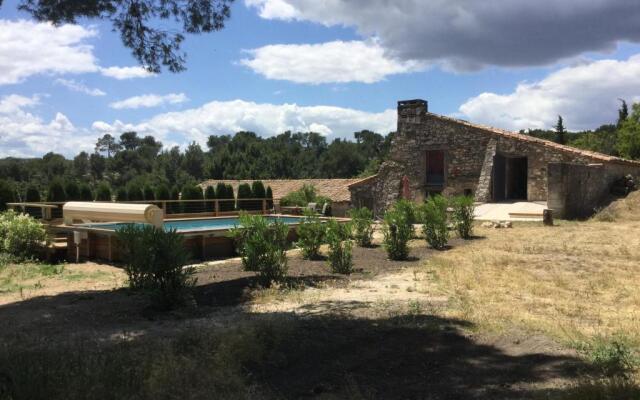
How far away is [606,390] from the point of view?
3.11 metres

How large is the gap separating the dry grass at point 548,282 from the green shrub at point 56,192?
1678 centimetres

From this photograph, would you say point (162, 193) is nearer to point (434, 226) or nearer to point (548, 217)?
point (434, 226)

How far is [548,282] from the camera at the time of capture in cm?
821

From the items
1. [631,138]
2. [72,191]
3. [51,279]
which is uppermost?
[631,138]

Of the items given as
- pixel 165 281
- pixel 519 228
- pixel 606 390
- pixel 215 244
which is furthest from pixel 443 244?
pixel 606 390

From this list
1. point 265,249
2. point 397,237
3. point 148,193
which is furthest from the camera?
point 148,193

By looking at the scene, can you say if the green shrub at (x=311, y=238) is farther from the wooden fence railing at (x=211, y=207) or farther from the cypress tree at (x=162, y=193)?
the cypress tree at (x=162, y=193)

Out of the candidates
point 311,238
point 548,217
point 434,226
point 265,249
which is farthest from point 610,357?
point 548,217

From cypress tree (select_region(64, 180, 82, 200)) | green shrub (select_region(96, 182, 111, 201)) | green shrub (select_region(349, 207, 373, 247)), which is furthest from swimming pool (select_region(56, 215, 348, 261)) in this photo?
green shrub (select_region(96, 182, 111, 201))

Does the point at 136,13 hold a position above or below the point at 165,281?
above

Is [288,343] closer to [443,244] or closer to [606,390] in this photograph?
[606,390]

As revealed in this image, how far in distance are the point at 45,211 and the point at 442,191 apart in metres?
15.9

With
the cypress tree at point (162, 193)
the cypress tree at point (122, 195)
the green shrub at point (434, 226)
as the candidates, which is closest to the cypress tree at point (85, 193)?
the cypress tree at point (122, 195)

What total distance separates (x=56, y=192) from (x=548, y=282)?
19583mm
